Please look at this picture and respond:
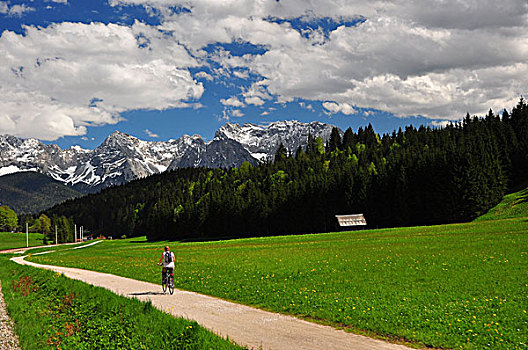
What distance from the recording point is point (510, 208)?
83438 mm

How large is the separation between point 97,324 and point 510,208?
291 feet

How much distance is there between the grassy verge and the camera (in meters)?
12.4

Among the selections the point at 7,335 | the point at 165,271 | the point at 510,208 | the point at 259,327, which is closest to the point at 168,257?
the point at 165,271

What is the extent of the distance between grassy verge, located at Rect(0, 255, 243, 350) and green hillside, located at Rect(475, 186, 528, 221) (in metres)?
78.1

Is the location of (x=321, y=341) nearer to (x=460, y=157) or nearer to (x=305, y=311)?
(x=305, y=311)

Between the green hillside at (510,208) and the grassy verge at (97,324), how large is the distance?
7811 centimetres

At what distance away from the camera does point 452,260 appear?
96.7ft

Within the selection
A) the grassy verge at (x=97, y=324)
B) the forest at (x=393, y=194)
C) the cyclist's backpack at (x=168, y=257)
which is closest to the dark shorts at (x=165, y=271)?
the cyclist's backpack at (x=168, y=257)

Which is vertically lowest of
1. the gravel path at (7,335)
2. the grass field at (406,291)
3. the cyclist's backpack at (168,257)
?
the grass field at (406,291)

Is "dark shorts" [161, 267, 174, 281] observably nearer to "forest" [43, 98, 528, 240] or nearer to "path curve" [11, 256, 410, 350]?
"path curve" [11, 256, 410, 350]

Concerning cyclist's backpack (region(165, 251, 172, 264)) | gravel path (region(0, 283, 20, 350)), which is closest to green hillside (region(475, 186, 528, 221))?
cyclist's backpack (region(165, 251, 172, 264))

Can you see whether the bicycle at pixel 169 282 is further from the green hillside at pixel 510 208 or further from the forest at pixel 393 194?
the forest at pixel 393 194

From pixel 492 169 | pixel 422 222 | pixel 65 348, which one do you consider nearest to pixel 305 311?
pixel 65 348

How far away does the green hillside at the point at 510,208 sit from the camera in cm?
7825
